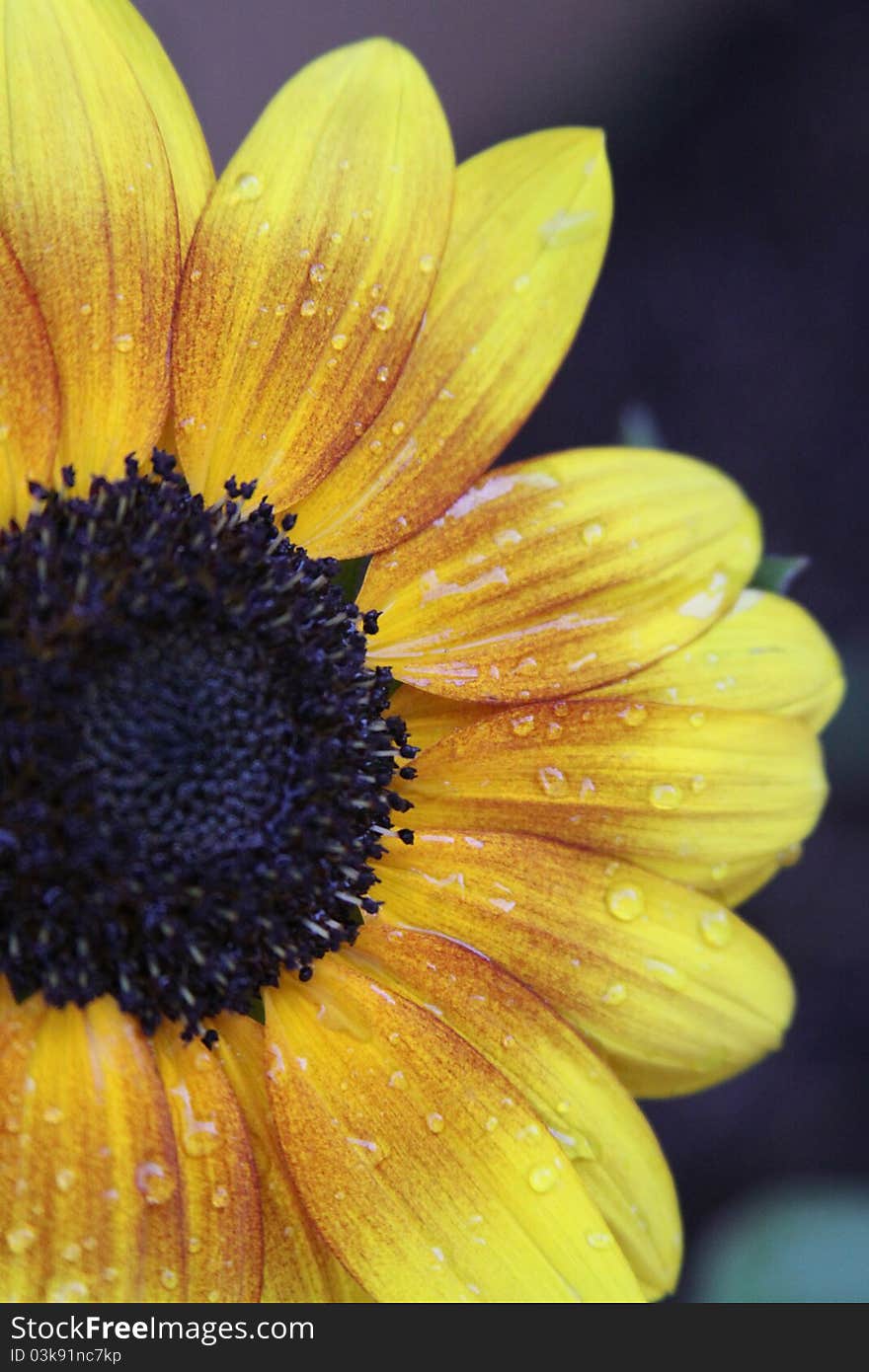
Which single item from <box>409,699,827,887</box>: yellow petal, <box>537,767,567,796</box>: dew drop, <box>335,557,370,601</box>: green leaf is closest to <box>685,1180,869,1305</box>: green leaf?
<box>409,699,827,887</box>: yellow petal

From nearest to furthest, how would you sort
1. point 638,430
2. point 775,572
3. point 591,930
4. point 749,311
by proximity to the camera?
point 591,930 → point 775,572 → point 638,430 → point 749,311

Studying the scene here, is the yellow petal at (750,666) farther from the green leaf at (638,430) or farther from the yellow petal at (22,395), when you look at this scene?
the yellow petal at (22,395)

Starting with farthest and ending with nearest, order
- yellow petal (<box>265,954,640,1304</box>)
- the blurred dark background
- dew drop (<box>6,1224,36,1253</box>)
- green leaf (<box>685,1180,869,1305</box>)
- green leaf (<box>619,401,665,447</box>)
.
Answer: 1. the blurred dark background
2. green leaf (<box>685,1180,869,1305</box>)
3. green leaf (<box>619,401,665,447</box>)
4. yellow petal (<box>265,954,640,1304</box>)
5. dew drop (<box>6,1224,36,1253</box>)

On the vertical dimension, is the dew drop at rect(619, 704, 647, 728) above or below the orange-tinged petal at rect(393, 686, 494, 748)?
below

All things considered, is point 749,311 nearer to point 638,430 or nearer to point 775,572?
point 638,430

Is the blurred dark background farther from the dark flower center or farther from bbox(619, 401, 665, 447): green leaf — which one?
the dark flower center

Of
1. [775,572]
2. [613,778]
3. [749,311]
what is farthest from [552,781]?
[749,311]
